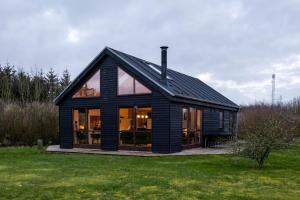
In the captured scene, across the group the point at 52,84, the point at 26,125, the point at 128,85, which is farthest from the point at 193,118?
the point at 52,84

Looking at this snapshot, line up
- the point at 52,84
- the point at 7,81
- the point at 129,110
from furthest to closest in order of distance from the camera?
1. the point at 52,84
2. the point at 7,81
3. the point at 129,110

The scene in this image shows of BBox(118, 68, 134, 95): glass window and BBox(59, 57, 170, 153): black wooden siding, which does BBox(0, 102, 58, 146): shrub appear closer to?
BBox(59, 57, 170, 153): black wooden siding

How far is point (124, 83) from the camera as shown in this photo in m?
16.7

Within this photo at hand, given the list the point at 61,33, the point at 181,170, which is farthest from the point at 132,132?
the point at 61,33

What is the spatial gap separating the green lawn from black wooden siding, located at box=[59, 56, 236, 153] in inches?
83.2

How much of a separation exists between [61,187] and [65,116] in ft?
35.1

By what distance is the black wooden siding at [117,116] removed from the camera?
50.3 feet

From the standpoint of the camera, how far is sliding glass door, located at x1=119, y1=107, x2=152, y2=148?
15.9 m

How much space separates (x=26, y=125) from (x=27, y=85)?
13.0 meters

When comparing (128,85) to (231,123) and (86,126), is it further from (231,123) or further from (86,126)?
(231,123)

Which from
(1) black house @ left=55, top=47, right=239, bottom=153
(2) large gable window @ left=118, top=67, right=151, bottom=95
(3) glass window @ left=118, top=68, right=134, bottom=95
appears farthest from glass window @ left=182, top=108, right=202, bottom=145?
(3) glass window @ left=118, top=68, right=134, bottom=95

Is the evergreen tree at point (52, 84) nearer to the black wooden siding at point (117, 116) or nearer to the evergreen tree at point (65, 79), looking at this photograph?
the evergreen tree at point (65, 79)

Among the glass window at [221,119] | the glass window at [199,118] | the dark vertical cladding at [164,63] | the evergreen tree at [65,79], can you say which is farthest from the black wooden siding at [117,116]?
the evergreen tree at [65,79]

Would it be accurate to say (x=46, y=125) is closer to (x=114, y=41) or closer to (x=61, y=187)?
(x=114, y=41)
